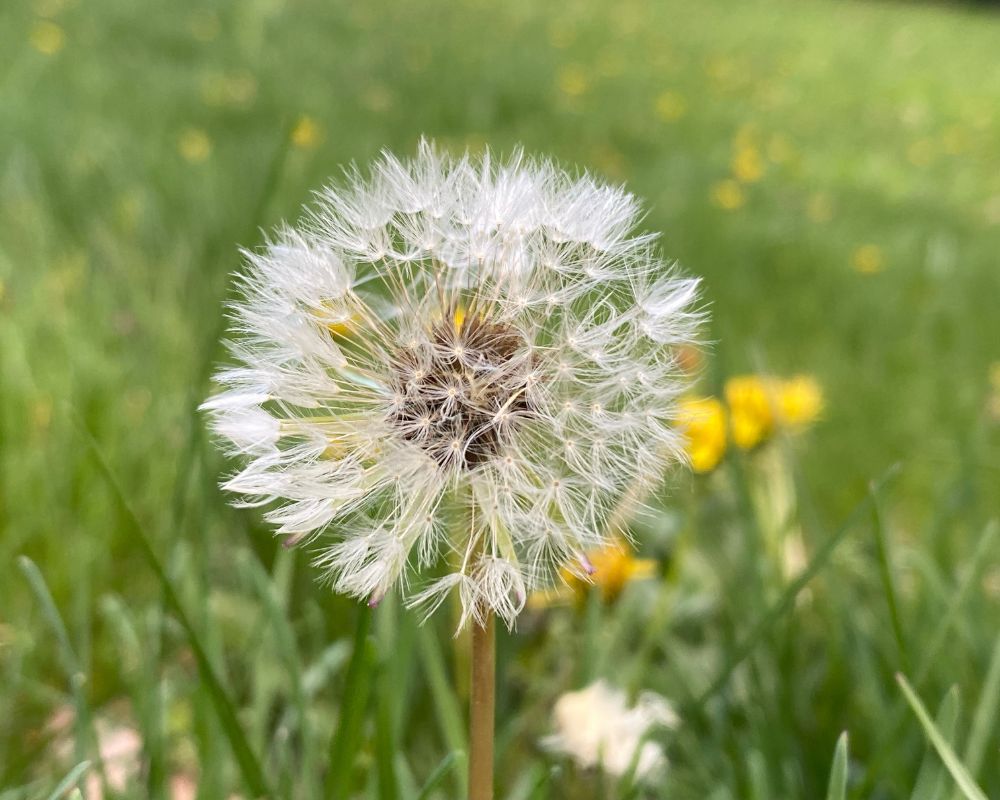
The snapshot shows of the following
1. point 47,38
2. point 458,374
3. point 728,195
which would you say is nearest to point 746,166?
point 728,195

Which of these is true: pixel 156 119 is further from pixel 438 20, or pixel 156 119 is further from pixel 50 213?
pixel 438 20

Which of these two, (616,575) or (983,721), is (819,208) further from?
(983,721)

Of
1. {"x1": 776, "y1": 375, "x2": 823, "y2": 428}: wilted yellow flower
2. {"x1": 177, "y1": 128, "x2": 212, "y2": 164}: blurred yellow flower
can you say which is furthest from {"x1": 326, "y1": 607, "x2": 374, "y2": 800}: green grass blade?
{"x1": 177, "y1": 128, "x2": 212, "y2": 164}: blurred yellow flower

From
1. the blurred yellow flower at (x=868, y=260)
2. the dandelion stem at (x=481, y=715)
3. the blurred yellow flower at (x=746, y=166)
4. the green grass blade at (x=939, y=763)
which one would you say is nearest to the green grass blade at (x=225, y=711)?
the dandelion stem at (x=481, y=715)

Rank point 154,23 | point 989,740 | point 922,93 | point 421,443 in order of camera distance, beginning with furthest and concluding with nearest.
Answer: point 922,93
point 154,23
point 989,740
point 421,443

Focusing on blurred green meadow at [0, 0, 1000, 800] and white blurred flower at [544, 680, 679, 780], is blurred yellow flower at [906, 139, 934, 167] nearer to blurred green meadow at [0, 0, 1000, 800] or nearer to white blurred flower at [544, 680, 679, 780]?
blurred green meadow at [0, 0, 1000, 800]

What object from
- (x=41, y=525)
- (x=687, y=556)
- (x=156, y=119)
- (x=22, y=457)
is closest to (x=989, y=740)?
(x=687, y=556)
